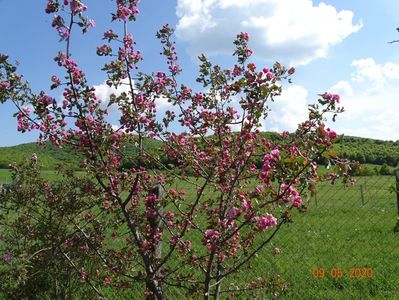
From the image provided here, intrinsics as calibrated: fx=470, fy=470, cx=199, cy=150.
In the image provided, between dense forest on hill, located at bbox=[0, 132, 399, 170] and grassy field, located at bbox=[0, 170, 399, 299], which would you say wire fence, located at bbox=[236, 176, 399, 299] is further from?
dense forest on hill, located at bbox=[0, 132, 399, 170]

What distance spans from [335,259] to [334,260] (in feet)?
0.24

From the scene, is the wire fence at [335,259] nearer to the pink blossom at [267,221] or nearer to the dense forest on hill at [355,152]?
the pink blossom at [267,221]

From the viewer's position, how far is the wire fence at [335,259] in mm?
5375

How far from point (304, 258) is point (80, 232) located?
413 cm

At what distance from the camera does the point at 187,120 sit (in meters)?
4.21

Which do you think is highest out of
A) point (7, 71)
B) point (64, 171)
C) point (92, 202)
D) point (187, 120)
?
point (7, 71)

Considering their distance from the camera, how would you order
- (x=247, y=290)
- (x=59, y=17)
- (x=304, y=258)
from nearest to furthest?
(x=59, y=17), (x=247, y=290), (x=304, y=258)

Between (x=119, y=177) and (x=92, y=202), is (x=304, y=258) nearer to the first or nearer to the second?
(x=92, y=202)

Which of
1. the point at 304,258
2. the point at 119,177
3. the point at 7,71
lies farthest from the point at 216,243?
the point at 304,258

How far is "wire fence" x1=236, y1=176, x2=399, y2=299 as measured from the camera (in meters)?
5.38
